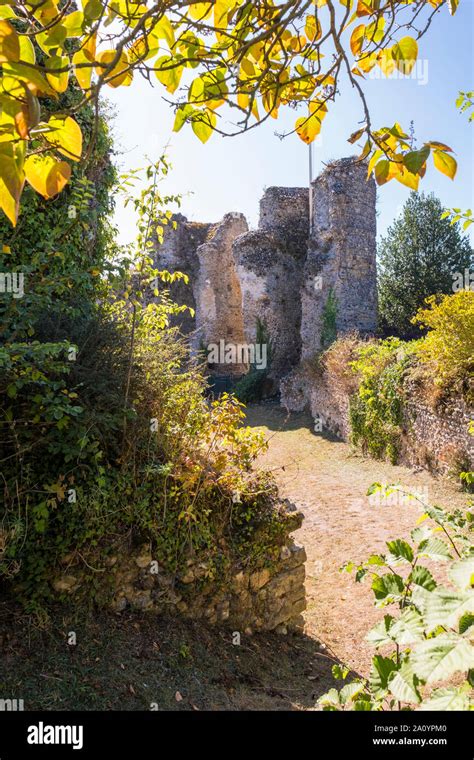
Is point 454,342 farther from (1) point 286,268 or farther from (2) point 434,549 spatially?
(1) point 286,268

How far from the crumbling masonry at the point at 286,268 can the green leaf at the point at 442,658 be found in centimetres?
1380

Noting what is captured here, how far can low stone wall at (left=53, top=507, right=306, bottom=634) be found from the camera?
3.88m

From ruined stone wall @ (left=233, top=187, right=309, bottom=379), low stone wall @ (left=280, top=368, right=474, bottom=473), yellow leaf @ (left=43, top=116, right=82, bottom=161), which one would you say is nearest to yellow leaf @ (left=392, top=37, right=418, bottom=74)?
yellow leaf @ (left=43, top=116, right=82, bottom=161)

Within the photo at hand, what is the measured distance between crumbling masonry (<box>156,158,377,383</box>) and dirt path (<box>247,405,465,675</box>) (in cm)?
545

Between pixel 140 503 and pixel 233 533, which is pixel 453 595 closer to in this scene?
pixel 140 503

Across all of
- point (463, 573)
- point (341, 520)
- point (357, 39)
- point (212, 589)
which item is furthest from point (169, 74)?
point (341, 520)

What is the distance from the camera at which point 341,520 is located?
774 centimetres

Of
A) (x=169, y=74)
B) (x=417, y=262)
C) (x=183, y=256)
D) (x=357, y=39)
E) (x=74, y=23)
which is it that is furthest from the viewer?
(x=183, y=256)

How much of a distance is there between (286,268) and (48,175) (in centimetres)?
1992

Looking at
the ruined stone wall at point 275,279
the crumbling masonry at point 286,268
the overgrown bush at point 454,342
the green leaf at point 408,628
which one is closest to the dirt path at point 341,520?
the green leaf at point 408,628

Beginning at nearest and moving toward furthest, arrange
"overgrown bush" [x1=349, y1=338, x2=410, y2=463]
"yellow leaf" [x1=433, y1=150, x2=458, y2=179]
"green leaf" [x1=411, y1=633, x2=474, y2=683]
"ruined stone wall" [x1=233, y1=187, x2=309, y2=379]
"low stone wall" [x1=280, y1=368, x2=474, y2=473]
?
"green leaf" [x1=411, y1=633, x2=474, y2=683] → "yellow leaf" [x1=433, y1=150, x2=458, y2=179] → "low stone wall" [x1=280, y1=368, x2=474, y2=473] → "overgrown bush" [x1=349, y1=338, x2=410, y2=463] → "ruined stone wall" [x1=233, y1=187, x2=309, y2=379]

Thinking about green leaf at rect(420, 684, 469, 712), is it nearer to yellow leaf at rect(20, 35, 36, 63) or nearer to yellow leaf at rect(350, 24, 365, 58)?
yellow leaf at rect(20, 35, 36, 63)
